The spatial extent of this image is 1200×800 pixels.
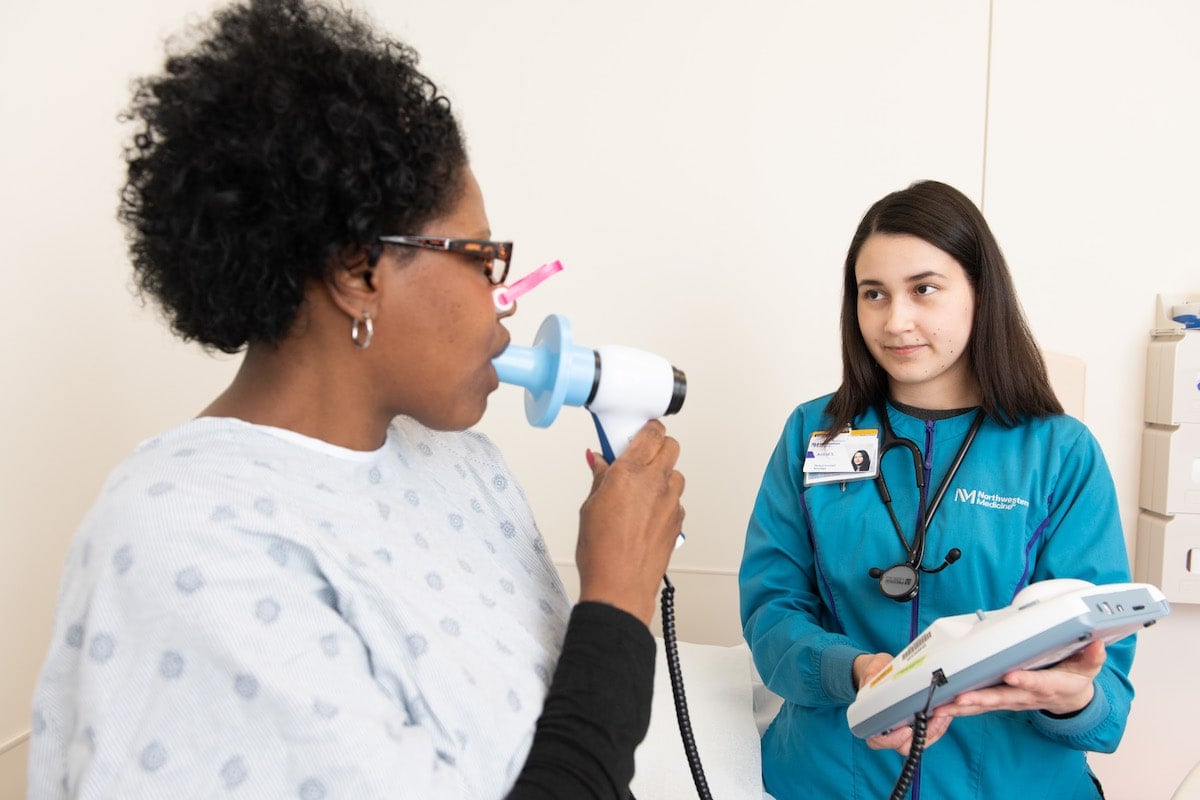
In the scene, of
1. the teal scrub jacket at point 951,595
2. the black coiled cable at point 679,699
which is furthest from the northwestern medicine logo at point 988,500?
the black coiled cable at point 679,699

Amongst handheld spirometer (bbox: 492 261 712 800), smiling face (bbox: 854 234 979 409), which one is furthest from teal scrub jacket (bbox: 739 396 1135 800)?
handheld spirometer (bbox: 492 261 712 800)

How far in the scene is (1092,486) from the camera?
1408 mm

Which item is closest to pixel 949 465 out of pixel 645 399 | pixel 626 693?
pixel 645 399

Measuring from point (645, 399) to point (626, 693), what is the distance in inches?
15.3

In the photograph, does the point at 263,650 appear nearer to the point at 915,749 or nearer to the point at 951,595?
the point at 915,749

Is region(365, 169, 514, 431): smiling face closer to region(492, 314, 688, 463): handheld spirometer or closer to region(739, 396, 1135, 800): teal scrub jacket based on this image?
region(492, 314, 688, 463): handheld spirometer

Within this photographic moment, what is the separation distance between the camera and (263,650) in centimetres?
64

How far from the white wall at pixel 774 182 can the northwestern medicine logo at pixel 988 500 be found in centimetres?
106

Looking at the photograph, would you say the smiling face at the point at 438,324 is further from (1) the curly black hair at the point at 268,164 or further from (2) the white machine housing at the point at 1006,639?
(2) the white machine housing at the point at 1006,639

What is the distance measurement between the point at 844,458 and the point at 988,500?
0.25 metres

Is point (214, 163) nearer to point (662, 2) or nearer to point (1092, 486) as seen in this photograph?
point (1092, 486)

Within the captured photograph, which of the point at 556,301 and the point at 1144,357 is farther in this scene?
the point at 556,301

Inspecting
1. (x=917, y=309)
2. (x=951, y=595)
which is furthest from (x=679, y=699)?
(x=917, y=309)

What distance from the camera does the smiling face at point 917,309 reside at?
150cm
